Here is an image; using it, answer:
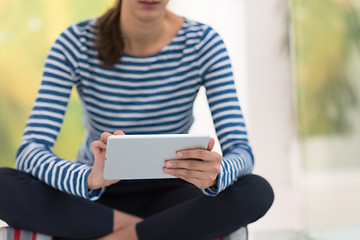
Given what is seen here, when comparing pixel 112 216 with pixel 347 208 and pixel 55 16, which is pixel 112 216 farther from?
pixel 55 16

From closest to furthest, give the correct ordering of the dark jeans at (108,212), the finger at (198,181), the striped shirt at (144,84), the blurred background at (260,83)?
the finger at (198,181)
the dark jeans at (108,212)
the striped shirt at (144,84)
the blurred background at (260,83)

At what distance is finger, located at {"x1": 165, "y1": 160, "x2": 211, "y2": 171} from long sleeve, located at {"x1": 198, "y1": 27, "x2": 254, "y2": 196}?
0.55 feet

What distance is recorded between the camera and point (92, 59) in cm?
133

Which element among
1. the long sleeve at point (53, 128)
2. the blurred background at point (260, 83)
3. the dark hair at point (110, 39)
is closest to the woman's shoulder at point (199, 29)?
the dark hair at point (110, 39)

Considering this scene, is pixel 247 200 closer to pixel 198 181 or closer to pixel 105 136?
pixel 198 181

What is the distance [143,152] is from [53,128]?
383 millimetres

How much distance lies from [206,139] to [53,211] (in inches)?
17.1

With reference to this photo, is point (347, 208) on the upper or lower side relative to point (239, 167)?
lower

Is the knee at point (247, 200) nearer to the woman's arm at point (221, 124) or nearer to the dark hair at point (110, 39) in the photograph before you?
the woman's arm at point (221, 124)

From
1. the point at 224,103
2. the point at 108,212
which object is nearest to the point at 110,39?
the point at 224,103

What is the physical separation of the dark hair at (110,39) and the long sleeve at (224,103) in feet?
0.72

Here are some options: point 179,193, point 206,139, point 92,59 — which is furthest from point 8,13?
point 206,139

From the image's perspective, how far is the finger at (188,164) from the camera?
37.7 inches

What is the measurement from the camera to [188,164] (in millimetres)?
960
